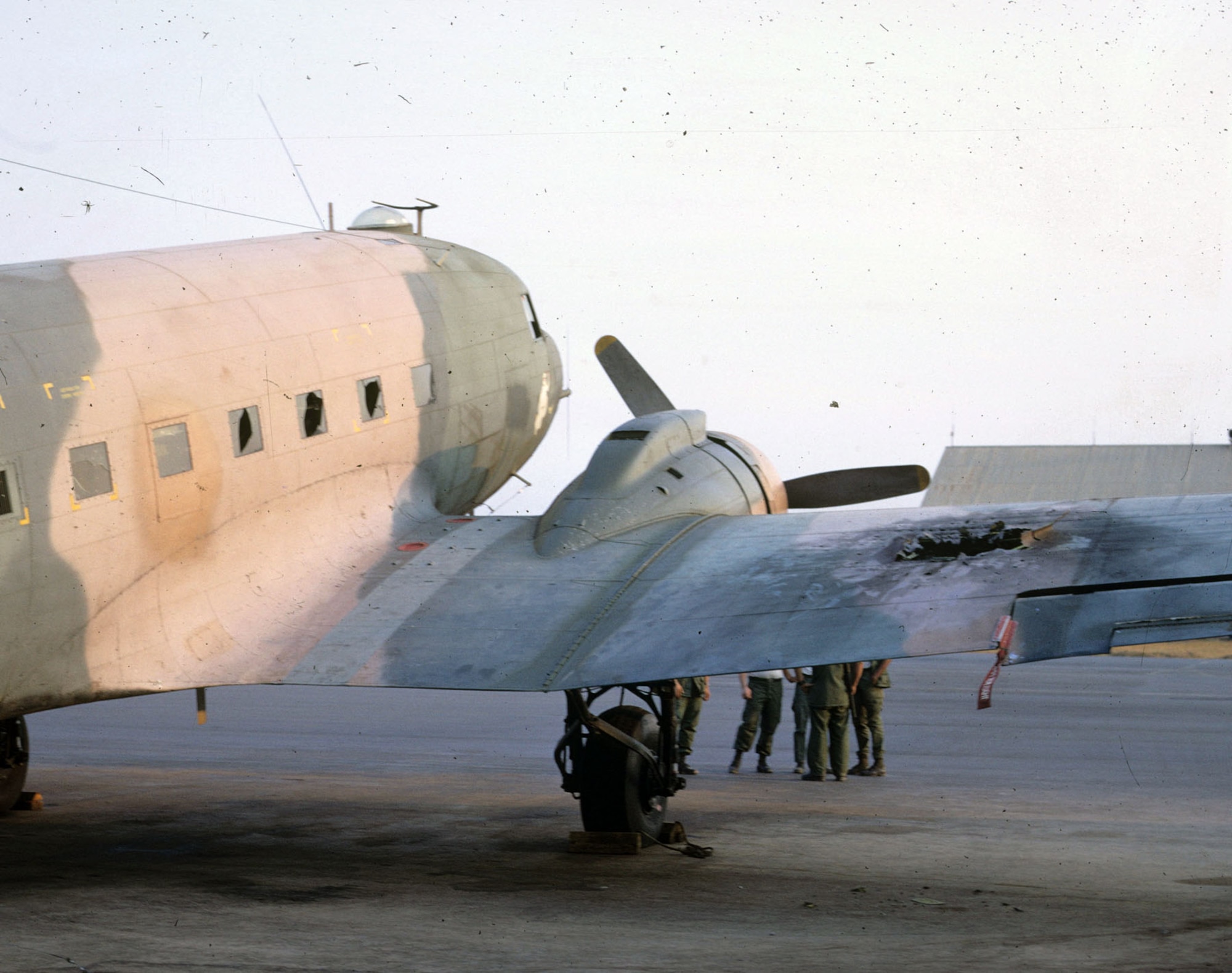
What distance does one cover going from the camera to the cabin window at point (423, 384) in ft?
49.4

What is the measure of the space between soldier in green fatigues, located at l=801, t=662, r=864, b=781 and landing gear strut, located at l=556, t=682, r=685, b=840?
4832 millimetres

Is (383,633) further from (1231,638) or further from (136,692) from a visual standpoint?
(1231,638)

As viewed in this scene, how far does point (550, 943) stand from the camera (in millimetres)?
9164

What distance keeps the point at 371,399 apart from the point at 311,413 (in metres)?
1.00

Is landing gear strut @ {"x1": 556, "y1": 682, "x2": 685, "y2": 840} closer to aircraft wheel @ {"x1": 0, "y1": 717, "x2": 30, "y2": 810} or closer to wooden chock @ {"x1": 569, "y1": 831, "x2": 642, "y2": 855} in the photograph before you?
wooden chock @ {"x1": 569, "y1": 831, "x2": 642, "y2": 855}

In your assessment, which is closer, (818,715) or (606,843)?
(606,843)

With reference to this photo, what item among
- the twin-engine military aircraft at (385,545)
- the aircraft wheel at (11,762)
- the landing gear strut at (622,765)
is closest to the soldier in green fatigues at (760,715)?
the twin-engine military aircraft at (385,545)

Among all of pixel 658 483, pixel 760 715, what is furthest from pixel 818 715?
pixel 658 483

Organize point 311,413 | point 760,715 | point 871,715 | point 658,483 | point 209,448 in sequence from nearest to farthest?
point 209,448, point 311,413, point 658,483, point 871,715, point 760,715

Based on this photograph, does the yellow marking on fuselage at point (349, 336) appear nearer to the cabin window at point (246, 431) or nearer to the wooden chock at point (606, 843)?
the cabin window at point (246, 431)

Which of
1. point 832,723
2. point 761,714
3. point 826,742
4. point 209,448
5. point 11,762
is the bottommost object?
point 761,714

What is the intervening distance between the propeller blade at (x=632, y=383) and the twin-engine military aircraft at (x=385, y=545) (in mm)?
2770

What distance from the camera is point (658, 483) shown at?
1360cm

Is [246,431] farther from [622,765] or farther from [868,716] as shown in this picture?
[868,716]
